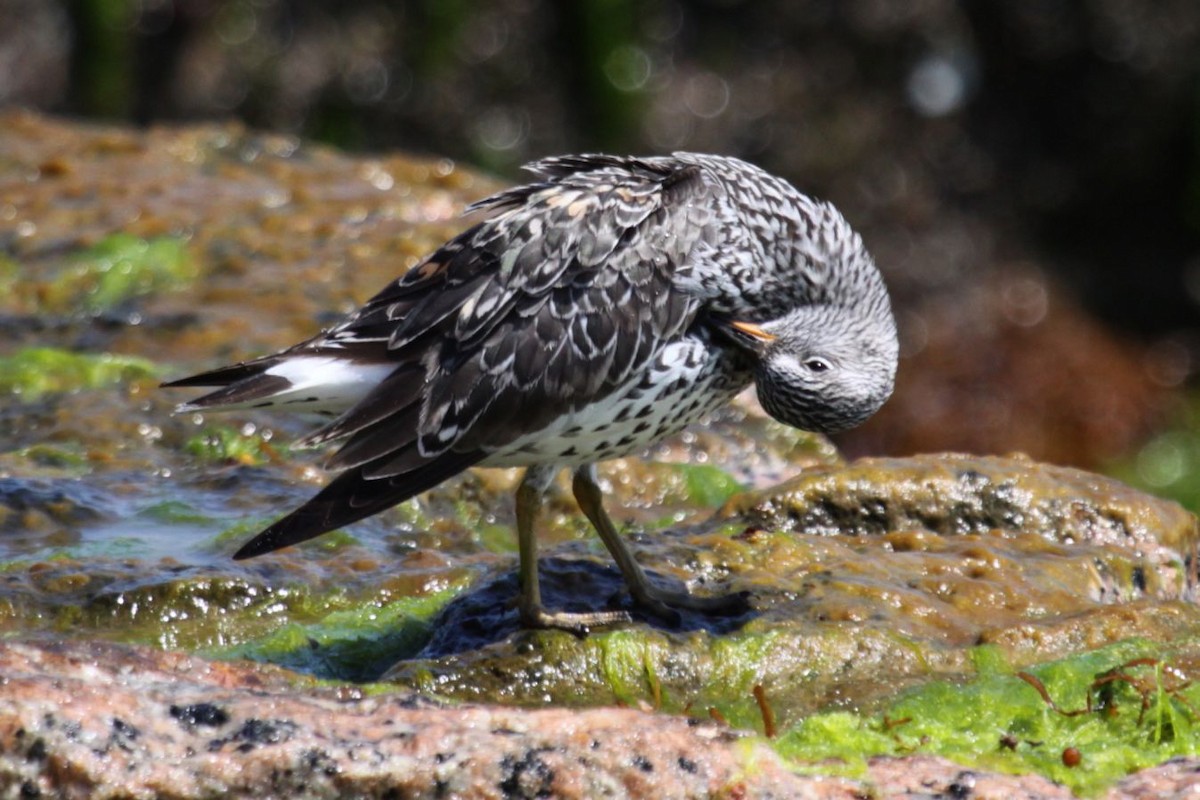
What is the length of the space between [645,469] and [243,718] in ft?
12.2

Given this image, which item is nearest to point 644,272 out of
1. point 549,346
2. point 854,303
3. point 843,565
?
point 549,346

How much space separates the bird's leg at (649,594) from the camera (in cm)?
505

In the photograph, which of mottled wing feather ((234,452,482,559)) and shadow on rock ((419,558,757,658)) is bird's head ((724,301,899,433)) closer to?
shadow on rock ((419,558,757,658))

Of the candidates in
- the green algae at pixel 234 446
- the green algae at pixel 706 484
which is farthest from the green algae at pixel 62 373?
the green algae at pixel 706 484

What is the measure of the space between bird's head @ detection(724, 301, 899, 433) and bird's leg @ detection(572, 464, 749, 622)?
0.65 m

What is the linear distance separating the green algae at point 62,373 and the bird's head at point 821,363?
319 centimetres

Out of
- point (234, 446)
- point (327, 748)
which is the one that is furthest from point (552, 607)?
point (234, 446)

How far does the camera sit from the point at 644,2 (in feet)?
43.2

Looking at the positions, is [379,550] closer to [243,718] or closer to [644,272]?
[644,272]

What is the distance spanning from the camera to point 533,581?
4949 millimetres

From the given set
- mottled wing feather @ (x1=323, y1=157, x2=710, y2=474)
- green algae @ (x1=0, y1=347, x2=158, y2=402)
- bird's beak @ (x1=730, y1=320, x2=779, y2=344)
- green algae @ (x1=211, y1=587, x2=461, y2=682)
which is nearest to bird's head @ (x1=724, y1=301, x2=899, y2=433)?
bird's beak @ (x1=730, y1=320, x2=779, y2=344)

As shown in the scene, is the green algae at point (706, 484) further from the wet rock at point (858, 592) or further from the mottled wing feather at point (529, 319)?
the mottled wing feather at point (529, 319)

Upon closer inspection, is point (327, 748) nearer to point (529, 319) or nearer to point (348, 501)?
point (348, 501)

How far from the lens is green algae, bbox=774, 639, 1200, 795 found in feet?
13.1
